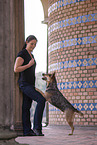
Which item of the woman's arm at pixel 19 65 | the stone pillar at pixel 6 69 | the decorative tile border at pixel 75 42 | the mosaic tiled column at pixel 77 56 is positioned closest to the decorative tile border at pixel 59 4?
the mosaic tiled column at pixel 77 56

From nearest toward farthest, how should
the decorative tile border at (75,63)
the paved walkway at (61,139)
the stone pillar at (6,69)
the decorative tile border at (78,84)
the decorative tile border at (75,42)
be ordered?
the stone pillar at (6,69)
the paved walkway at (61,139)
the decorative tile border at (78,84)
the decorative tile border at (75,63)
the decorative tile border at (75,42)

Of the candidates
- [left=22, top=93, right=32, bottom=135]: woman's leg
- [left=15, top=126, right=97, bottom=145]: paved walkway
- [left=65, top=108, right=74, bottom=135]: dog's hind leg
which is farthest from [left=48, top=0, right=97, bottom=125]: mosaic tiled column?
[left=22, top=93, right=32, bottom=135]: woman's leg

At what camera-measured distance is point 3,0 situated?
10.4ft

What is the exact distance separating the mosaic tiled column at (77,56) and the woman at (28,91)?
14.0ft

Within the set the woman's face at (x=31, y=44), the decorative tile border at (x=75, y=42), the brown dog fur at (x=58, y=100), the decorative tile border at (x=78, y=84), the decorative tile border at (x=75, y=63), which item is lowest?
the brown dog fur at (x=58, y=100)

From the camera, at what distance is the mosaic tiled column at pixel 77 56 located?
9.05 meters

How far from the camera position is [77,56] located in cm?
946

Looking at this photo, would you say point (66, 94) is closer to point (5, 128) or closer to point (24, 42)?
point (24, 42)

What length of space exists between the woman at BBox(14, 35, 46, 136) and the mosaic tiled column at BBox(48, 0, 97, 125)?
4280 millimetres

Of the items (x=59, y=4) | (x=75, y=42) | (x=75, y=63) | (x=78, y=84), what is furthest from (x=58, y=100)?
(x=59, y=4)

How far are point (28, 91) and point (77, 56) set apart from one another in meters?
4.88

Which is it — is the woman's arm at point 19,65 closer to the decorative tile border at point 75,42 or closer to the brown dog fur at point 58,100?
the brown dog fur at point 58,100

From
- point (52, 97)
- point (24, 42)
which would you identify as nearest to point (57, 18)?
point (52, 97)

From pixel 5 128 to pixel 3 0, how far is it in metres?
1.31
